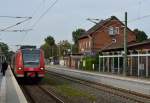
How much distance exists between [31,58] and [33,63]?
0.47 meters

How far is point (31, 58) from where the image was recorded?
1337 inches

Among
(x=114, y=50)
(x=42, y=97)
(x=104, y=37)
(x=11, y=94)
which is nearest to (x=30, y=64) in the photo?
(x=42, y=97)

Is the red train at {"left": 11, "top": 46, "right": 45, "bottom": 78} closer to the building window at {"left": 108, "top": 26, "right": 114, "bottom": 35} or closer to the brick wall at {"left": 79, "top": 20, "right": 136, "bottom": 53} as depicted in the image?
the building window at {"left": 108, "top": 26, "right": 114, "bottom": 35}

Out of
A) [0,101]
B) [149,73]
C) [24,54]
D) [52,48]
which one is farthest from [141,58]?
[52,48]

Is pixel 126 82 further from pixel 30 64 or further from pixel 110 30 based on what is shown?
pixel 110 30

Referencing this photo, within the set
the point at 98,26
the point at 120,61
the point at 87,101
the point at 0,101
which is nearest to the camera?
the point at 0,101

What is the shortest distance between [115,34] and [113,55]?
1554 inches

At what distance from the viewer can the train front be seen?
33.4 m

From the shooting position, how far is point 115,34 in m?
98.2

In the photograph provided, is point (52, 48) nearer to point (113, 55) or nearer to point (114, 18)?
point (114, 18)

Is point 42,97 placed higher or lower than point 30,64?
lower

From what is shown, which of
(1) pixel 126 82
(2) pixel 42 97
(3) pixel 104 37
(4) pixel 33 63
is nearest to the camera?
(2) pixel 42 97

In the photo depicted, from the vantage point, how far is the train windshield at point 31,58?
33719 millimetres

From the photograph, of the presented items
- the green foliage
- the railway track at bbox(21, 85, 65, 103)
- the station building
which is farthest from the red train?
the green foliage
